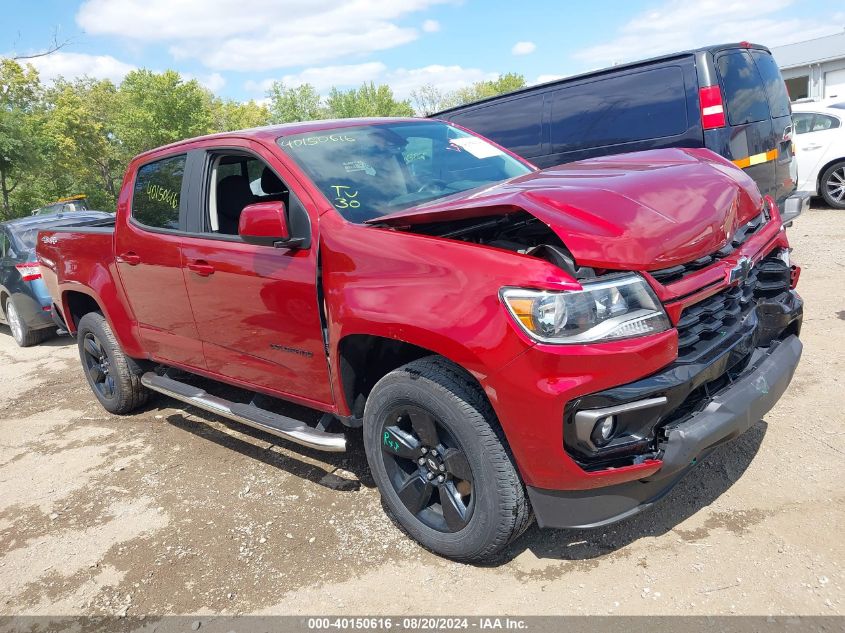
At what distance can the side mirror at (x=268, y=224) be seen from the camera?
296cm

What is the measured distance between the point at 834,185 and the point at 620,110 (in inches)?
220

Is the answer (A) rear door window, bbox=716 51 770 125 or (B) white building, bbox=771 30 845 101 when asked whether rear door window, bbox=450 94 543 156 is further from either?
(B) white building, bbox=771 30 845 101

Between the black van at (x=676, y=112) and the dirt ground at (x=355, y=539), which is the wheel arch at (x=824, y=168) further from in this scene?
the dirt ground at (x=355, y=539)

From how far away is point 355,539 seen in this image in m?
3.10

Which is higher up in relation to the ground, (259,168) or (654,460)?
(259,168)

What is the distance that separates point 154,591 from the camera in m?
2.94

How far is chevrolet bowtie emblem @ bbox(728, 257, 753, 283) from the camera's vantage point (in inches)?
101

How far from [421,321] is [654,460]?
98 cm

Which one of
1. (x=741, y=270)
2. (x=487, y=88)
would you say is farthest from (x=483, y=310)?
(x=487, y=88)

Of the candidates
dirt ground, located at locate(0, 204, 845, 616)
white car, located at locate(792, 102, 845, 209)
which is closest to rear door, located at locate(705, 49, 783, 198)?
dirt ground, located at locate(0, 204, 845, 616)

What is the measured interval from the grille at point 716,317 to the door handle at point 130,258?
3.37 meters

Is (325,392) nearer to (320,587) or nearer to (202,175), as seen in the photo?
(320,587)

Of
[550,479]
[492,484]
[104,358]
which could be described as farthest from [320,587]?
[104,358]

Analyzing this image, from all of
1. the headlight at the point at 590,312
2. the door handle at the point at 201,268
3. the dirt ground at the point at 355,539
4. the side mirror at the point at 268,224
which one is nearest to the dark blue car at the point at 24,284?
the dirt ground at the point at 355,539
